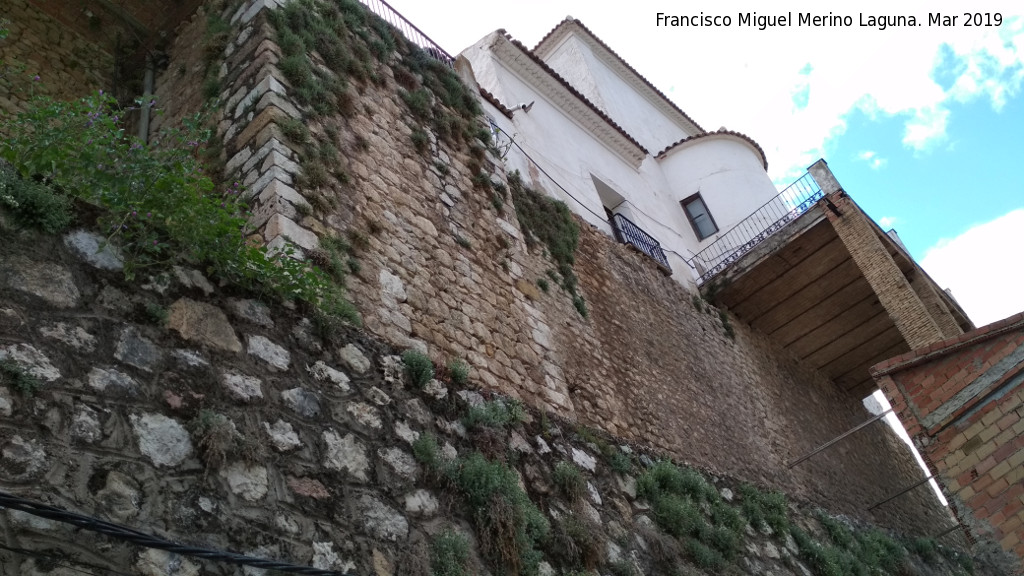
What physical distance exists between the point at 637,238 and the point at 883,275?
357cm

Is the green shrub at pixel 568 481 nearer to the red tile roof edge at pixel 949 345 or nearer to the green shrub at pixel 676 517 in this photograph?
the green shrub at pixel 676 517

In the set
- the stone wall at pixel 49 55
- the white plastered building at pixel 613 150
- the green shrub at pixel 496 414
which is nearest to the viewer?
the green shrub at pixel 496 414

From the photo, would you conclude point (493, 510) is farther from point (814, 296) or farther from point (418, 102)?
point (814, 296)

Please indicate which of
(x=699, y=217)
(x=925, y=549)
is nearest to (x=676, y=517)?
(x=925, y=549)

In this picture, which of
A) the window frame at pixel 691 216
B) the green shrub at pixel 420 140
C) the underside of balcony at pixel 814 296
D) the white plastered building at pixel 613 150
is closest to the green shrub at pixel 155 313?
the green shrub at pixel 420 140

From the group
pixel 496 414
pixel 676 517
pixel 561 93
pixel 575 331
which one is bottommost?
pixel 676 517

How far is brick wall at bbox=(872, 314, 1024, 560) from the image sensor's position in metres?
6.91

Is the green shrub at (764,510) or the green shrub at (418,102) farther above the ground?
the green shrub at (418,102)

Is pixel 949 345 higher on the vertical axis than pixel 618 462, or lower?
higher

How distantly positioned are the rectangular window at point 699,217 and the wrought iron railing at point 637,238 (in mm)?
2613

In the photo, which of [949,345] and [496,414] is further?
[949,345]

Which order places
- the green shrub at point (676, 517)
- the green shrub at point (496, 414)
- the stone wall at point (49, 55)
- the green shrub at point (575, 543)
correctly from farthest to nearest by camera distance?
1. the stone wall at point (49, 55)
2. the green shrub at point (676, 517)
3. the green shrub at point (496, 414)
4. the green shrub at point (575, 543)

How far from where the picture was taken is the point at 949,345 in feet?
25.3

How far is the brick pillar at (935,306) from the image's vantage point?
460 inches
